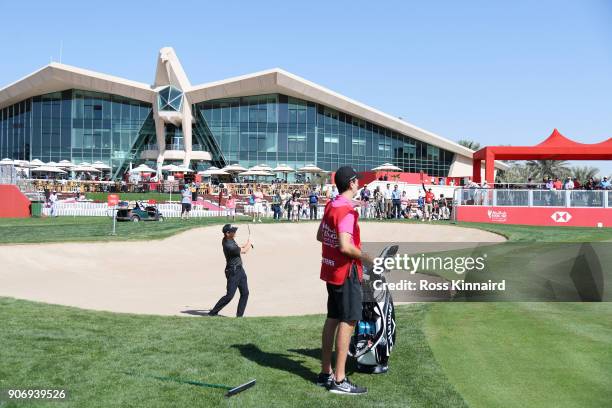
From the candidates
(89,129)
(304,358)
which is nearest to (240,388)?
(304,358)

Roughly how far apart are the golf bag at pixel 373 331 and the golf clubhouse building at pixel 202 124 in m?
60.5

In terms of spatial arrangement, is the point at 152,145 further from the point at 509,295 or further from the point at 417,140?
the point at 509,295

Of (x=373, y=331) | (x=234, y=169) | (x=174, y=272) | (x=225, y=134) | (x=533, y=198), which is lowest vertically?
(x=174, y=272)

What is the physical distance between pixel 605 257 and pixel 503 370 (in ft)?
25.7

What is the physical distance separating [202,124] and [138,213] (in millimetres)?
39728

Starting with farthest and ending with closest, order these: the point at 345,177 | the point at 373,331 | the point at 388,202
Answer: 1. the point at 388,202
2. the point at 373,331
3. the point at 345,177

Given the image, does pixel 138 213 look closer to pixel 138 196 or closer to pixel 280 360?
pixel 138 196

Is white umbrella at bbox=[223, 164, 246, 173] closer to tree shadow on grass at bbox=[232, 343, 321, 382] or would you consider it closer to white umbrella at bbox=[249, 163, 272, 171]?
white umbrella at bbox=[249, 163, 272, 171]

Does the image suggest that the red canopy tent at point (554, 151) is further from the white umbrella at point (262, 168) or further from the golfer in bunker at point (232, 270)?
the golfer in bunker at point (232, 270)

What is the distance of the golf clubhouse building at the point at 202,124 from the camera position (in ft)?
227

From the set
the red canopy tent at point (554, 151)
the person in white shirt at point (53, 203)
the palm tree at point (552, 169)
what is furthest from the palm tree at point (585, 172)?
the person in white shirt at point (53, 203)

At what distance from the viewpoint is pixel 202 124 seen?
7181 centimetres

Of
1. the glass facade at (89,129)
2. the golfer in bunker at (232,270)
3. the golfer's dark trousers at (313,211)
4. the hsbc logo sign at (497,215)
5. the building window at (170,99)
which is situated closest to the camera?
the golfer in bunker at (232,270)

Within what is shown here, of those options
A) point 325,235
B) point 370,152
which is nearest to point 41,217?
point 325,235
